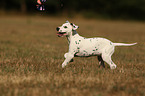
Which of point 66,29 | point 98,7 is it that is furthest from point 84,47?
point 98,7

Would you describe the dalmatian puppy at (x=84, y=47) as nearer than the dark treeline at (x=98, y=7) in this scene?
Yes

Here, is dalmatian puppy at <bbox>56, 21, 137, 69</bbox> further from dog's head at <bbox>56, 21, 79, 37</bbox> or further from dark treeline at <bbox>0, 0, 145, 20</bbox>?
dark treeline at <bbox>0, 0, 145, 20</bbox>

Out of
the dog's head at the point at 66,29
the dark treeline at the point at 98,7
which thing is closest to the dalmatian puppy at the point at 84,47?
the dog's head at the point at 66,29

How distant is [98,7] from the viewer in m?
50.0

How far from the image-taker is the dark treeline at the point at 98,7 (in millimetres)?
46562

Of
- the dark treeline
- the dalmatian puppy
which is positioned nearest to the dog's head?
the dalmatian puppy

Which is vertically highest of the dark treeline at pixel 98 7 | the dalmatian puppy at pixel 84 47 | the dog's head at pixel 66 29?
the dark treeline at pixel 98 7

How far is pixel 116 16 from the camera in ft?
161

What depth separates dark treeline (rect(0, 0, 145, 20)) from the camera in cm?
4656

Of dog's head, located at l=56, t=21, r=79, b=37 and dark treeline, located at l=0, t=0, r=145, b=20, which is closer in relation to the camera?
dog's head, located at l=56, t=21, r=79, b=37

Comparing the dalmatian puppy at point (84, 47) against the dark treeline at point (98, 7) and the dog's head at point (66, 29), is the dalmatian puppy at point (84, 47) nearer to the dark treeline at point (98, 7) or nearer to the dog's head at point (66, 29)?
the dog's head at point (66, 29)

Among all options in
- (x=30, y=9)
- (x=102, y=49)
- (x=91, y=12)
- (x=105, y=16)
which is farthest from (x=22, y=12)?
(x=102, y=49)

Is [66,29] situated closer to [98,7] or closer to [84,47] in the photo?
[84,47]

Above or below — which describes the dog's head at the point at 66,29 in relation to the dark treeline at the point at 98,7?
below
